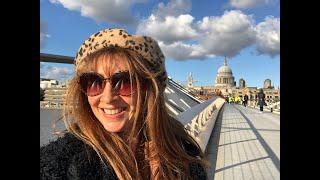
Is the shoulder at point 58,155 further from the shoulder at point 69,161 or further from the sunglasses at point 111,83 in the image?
the sunglasses at point 111,83

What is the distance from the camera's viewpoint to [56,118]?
1.10 m

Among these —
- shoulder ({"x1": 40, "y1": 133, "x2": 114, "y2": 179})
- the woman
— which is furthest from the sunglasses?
shoulder ({"x1": 40, "y1": 133, "x2": 114, "y2": 179})

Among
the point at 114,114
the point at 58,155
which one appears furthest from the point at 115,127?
the point at 58,155

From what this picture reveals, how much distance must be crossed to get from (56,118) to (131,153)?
0.63 feet

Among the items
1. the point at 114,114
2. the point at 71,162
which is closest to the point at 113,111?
the point at 114,114

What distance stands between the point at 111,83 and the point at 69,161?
0.64 feet

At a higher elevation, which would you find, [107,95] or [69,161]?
[107,95]

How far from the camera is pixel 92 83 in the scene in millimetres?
1072

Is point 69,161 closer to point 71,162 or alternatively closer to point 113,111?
point 71,162

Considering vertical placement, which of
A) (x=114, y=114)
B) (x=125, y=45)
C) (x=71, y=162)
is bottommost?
(x=71, y=162)

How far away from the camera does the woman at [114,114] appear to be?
106cm
